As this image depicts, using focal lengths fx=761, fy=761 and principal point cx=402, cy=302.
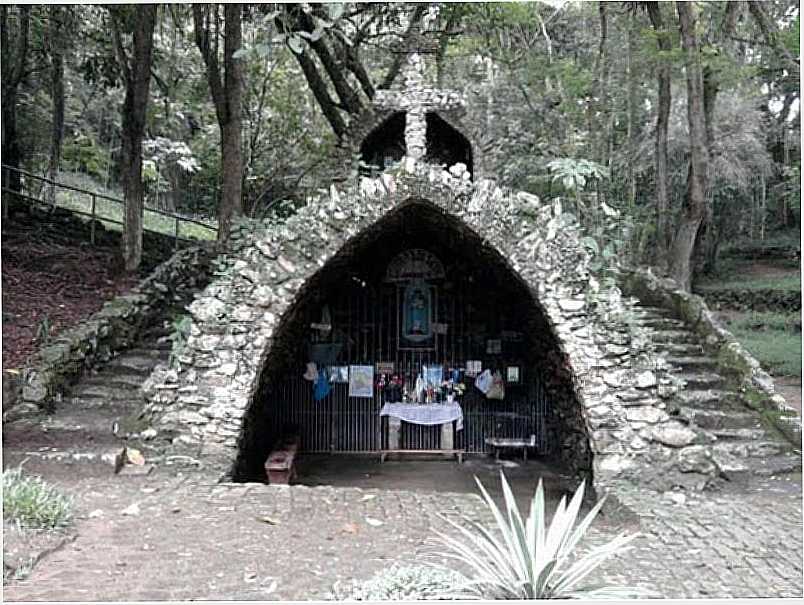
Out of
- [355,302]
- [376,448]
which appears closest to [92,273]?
[355,302]

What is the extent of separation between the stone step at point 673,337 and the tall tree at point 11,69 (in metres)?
8.63

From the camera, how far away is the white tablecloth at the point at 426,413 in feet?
30.4

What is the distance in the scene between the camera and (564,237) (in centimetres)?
655

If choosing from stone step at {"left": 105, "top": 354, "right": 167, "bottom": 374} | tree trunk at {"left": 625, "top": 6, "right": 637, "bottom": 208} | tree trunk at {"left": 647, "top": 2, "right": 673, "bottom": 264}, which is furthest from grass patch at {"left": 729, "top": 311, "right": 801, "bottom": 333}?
stone step at {"left": 105, "top": 354, "right": 167, "bottom": 374}

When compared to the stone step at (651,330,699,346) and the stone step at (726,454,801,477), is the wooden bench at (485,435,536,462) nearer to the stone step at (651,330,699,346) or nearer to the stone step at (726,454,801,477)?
the stone step at (651,330,699,346)

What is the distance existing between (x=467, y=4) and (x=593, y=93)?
2607mm

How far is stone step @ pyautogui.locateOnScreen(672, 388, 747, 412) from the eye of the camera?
7230 mm

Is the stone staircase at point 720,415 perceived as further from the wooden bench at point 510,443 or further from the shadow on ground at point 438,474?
the wooden bench at point 510,443

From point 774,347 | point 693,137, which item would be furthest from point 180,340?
point 774,347

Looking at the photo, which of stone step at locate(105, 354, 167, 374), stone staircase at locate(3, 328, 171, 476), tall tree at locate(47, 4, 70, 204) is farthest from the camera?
tall tree at locate(47, 4, 70, 204)

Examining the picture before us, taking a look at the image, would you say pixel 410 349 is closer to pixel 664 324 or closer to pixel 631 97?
pixel 664 324

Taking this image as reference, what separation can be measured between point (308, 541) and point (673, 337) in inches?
204

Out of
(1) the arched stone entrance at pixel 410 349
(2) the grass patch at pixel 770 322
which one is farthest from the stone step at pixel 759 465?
(2) the grass patch at pixel 770 322

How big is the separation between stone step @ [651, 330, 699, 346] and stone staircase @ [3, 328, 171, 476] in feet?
17.4
